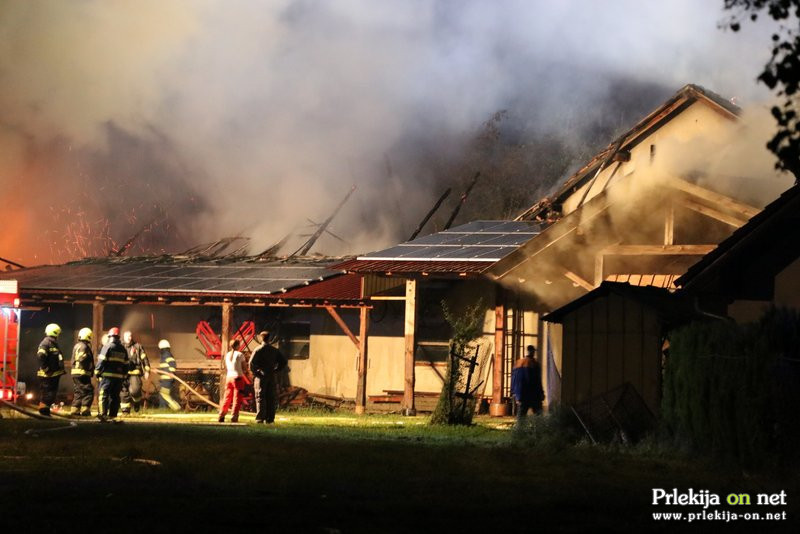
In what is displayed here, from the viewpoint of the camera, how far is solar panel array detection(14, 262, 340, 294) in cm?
2700

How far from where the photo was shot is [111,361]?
70.1 ft

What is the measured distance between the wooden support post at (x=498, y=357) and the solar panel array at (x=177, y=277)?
4.69m

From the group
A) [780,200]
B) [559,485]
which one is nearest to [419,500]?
[559,485]

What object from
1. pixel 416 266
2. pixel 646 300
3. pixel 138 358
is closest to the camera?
pixel 646 300

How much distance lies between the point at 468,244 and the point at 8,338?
10.3m

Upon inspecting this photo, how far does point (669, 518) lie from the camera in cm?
971

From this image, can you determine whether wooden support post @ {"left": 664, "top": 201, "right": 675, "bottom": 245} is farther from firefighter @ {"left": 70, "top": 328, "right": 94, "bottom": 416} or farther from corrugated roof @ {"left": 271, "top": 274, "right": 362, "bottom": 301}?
firefighter @ {"left": 70, "top": 328, "right": 94, "bottom": 416}

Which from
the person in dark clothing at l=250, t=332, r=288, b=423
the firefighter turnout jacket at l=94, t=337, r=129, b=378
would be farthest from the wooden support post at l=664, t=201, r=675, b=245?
the firefighter turnout jacket at l=94, t=337, r=129, b=378

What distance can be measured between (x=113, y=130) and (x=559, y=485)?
36359mm

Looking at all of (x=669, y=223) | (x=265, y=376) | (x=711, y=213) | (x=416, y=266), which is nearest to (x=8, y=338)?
(x=265, y=376)

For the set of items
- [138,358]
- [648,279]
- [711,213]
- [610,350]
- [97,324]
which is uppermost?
[711,213]

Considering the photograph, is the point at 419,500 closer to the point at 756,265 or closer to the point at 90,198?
the point at 756,265

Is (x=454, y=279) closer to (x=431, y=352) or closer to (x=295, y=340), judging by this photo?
(x=431, y=352)

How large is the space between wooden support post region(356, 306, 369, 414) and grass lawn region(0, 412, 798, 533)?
8.32m
